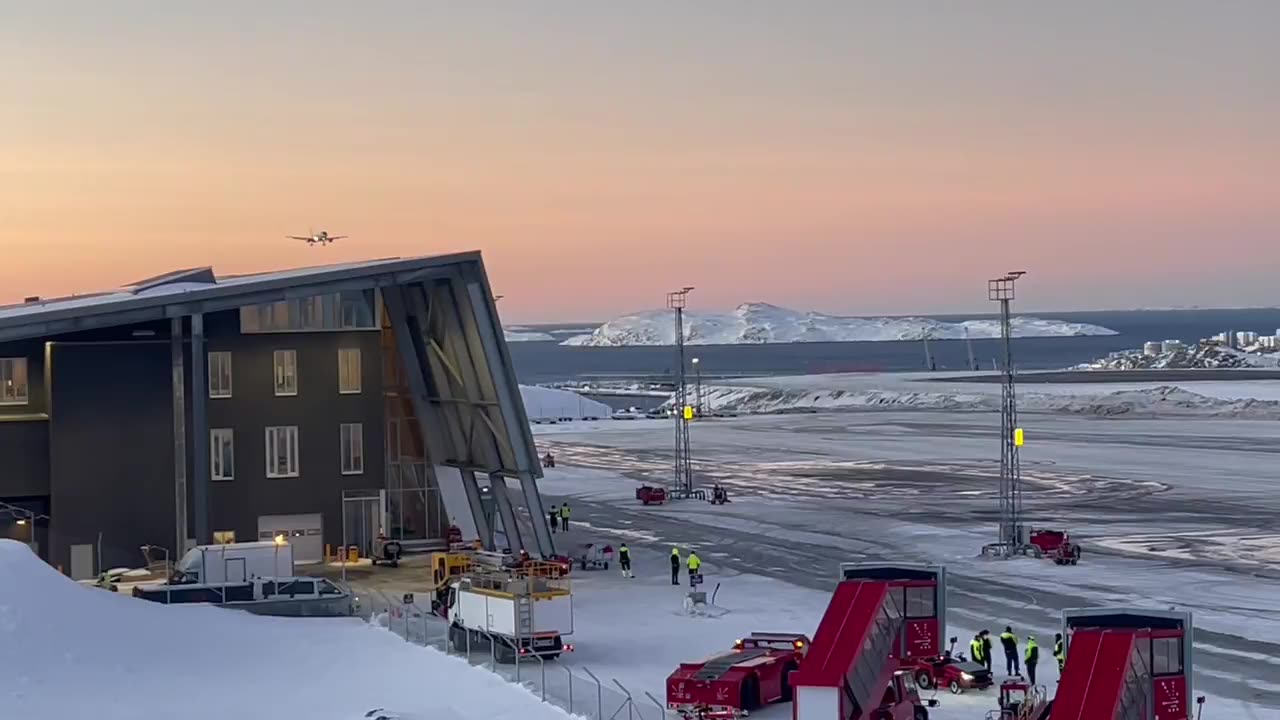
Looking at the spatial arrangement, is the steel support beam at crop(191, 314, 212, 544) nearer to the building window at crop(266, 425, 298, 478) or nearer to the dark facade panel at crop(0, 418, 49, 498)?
the dark facade panel at crop(0, 418, 49, 498)

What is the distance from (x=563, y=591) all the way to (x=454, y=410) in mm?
18999

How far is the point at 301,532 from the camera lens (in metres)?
53.5

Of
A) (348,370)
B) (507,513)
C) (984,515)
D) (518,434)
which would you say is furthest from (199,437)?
(984,515)

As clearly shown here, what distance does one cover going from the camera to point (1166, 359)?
7731 inches

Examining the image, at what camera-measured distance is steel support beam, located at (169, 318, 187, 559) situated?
47.3 metres

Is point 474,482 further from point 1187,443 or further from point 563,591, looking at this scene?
point 1187,443

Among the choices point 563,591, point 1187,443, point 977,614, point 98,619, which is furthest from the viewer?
point 1187,443

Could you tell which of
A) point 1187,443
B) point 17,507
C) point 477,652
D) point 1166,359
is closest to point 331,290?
point 17,507

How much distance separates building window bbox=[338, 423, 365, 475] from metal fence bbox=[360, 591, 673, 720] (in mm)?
12330

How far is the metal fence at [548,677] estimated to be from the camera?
2930cm

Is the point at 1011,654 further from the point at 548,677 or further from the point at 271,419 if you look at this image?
the point at 271,419

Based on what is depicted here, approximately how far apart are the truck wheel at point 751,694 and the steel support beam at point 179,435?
23.4 m

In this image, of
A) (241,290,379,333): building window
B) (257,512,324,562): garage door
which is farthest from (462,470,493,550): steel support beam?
(241,290,379,333): building window

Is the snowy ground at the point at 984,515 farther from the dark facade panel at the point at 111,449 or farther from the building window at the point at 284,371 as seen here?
the dark facade panel at the point at 111,449
